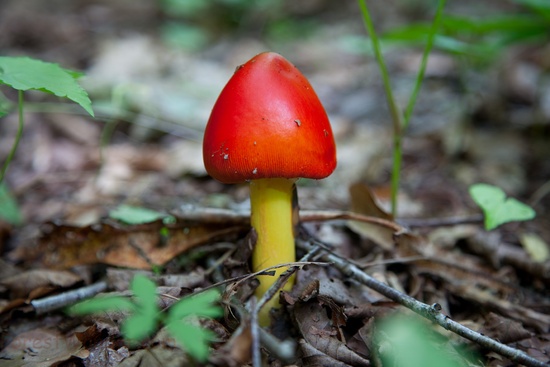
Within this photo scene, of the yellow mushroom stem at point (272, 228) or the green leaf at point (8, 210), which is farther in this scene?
the green leaf at point (8, 210)

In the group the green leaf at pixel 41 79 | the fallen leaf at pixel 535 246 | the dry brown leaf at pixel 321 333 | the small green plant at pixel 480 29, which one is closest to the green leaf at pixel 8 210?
the green leaf at pixel 41 79

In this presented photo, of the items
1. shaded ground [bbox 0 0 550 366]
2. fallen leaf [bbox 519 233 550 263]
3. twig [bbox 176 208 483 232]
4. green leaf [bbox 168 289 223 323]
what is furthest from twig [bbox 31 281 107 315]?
fallen leaf [bbox 519 233 550 263]

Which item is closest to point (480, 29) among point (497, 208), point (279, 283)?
point (497, 208)

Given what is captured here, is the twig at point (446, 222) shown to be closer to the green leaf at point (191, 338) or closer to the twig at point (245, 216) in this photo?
the twig at point (245, 216)

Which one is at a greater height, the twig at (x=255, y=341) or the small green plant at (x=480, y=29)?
the small green plant at (x=480, y=29)

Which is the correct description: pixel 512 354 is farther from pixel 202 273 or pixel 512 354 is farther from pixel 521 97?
pixel 521 97

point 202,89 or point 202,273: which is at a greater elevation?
point 202,89

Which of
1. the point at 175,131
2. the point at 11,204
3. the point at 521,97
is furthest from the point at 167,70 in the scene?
the point at 521,97
